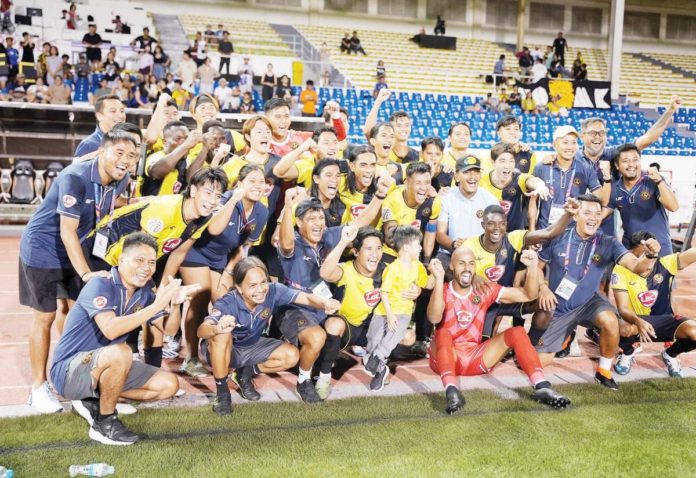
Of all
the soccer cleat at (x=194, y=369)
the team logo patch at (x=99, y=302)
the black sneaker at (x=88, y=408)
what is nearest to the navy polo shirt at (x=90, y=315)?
the team logo patch at (x=99, y=302)

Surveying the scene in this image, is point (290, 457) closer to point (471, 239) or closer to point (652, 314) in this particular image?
point (471, 239)

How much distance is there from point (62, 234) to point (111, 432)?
4.70 ft

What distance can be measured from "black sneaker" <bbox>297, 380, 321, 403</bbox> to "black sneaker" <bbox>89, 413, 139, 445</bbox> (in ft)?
4.44

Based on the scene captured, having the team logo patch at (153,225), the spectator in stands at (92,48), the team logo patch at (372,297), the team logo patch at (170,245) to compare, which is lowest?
the team logo patch at (372,297)

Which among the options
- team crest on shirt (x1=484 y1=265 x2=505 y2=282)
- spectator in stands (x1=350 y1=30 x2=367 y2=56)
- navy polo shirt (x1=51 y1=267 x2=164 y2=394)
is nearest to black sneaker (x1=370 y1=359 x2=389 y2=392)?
team crest on shirt (x1=484 y1=265 x2=505 y2=282)

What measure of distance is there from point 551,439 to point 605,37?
32.6 metres

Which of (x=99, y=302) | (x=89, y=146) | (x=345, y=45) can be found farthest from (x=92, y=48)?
(x=99, y=302)

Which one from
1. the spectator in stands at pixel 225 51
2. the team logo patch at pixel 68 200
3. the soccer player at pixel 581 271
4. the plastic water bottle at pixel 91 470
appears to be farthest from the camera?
the spectator in stands at pixel 225 51

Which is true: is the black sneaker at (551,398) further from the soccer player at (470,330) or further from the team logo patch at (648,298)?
the team logo patch at (648,298)

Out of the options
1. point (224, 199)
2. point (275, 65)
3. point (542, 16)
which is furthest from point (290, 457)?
point (542, 16)

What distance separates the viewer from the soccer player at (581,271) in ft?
19.2

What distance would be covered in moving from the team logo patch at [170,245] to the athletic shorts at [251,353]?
2.55ft

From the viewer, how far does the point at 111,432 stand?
14.5ft

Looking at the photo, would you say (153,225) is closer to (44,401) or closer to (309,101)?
(44,401)
